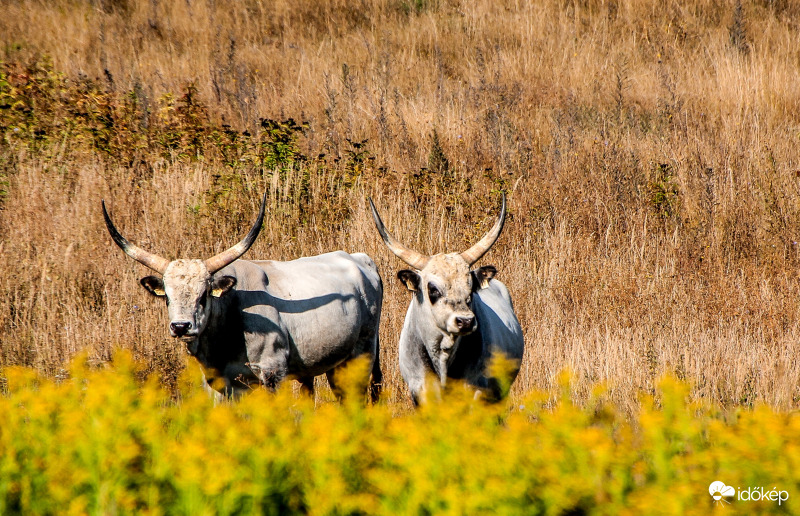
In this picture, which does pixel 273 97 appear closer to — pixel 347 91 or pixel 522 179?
pixel 347 91

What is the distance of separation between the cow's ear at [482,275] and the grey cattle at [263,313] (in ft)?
3.56

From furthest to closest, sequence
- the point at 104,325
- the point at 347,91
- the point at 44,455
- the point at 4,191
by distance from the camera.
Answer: the point at 347,91, the point at 4,191, the point at 104,325, the point at 44,455

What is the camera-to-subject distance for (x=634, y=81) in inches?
579

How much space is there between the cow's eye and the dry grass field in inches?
44.5

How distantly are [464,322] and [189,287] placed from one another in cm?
203

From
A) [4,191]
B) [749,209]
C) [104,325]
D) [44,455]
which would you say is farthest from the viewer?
[749,209]

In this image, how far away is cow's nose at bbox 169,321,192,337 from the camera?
18.4 ft

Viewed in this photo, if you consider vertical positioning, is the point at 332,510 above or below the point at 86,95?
below

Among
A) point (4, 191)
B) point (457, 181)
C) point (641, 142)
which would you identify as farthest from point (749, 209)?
point (4, 191)

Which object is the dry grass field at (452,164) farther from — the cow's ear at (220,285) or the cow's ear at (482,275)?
the cow's ear at (220,285)

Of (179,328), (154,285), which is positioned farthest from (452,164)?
(179,328)

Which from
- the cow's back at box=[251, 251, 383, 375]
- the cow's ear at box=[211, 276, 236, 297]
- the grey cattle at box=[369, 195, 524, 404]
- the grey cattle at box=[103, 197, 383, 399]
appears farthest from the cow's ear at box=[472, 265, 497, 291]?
the cow's ear at box=[211, 276, 236, 297]

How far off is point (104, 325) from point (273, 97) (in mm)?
7382

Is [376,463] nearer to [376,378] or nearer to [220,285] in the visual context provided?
[220,285]
